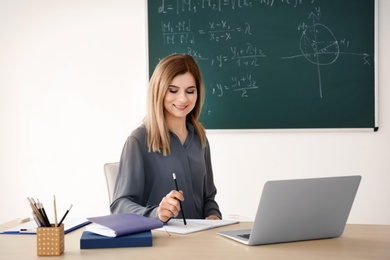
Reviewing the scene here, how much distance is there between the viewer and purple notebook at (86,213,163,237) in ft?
5.81

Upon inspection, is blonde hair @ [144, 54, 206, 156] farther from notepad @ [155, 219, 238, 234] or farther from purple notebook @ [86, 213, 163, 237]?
purple notebook @ [86, 213, 163, 237]

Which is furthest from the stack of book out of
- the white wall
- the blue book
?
the white wall

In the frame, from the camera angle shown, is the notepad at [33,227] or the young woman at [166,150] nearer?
the notepad at [33,227]

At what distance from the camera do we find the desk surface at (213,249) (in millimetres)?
1621

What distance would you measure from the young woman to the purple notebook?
458mm

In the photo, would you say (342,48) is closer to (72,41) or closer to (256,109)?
(256,109)

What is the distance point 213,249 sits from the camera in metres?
1.70

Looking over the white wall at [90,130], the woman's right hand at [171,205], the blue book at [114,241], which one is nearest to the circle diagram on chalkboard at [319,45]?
the white wall at [90,130]

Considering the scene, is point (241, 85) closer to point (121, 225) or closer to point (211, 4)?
Answer: point (211, 4)

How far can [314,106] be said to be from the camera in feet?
13.1

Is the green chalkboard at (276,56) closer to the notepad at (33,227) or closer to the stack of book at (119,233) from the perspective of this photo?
the notepad at (33,227)

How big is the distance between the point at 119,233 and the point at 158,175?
2.71 feet

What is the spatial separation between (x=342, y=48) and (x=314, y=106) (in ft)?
1.47

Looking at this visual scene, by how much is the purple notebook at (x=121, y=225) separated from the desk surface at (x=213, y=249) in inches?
2.1
